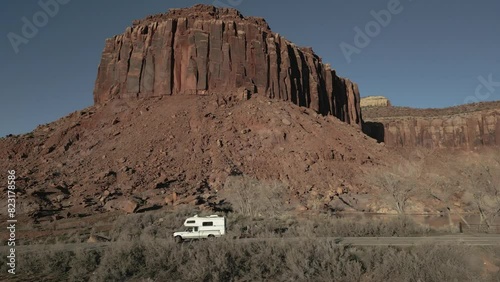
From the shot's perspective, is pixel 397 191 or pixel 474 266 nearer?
pixel 474 266

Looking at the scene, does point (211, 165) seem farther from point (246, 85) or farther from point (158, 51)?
point (158, 51)

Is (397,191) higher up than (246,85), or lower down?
lower down

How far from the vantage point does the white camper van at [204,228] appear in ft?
64.0

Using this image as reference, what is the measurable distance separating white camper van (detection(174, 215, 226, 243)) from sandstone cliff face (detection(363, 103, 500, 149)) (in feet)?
254

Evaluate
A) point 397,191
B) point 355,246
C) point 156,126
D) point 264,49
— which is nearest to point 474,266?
point 355,246

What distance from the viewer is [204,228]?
20062 mm

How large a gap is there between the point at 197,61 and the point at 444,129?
215 ft

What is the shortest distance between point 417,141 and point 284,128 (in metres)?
58.4

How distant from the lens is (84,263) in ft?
47.6

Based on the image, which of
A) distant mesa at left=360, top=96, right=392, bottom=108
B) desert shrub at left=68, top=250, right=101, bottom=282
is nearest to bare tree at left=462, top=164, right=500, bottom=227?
desert shrub at left=68, top=250, right=101, bottom=282

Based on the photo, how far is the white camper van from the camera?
19.5m

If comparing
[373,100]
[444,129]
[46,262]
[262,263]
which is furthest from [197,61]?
[373,100]

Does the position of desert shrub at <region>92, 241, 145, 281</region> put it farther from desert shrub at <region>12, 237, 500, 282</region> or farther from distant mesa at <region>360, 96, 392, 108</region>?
distant mesa at <region>360, 96, 392, 108</region>

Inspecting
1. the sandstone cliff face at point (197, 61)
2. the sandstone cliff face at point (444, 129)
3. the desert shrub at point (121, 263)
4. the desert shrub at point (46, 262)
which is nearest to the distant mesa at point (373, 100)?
the sandstone cliff face at point (444, 129)
